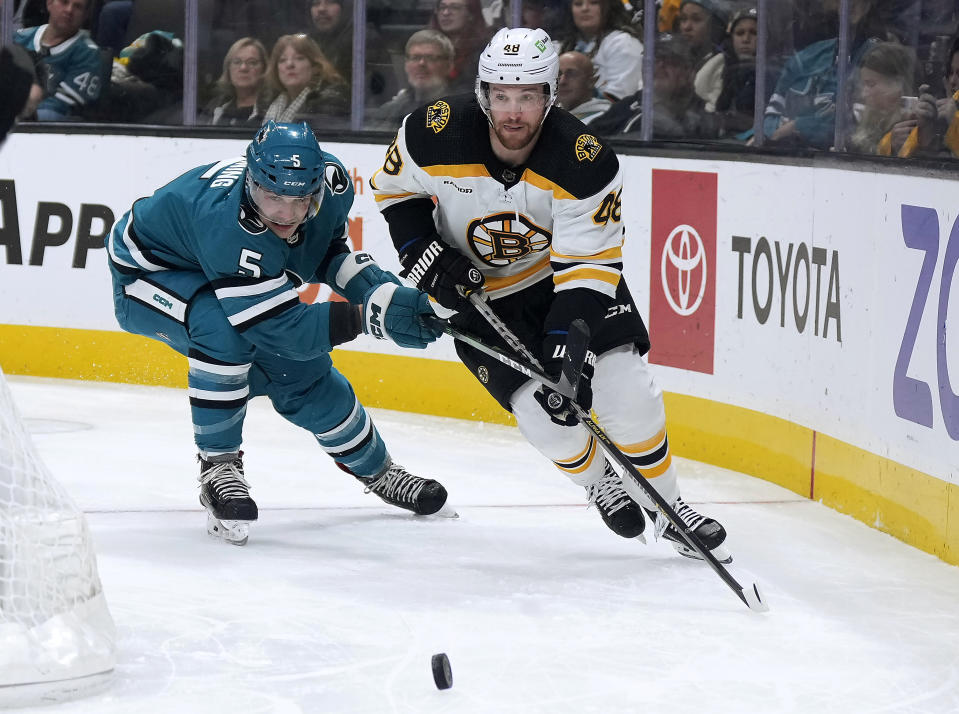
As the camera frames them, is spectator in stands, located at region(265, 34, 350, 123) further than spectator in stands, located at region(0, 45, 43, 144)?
Yes

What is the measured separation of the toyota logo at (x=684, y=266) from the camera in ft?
14.4

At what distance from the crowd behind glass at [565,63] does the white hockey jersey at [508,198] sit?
2.95ft

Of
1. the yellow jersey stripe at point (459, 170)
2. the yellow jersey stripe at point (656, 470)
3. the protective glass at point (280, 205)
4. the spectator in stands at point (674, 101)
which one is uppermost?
the spectator in stands at point (674, 101)

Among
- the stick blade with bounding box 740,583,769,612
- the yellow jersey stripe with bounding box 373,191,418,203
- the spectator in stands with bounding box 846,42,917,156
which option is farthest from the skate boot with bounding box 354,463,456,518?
the spectator in stands with bounding box 846,42,917,156

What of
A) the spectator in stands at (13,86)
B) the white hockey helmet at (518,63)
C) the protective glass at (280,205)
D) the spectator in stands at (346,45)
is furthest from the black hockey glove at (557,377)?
the spectator in stands at (346,45)

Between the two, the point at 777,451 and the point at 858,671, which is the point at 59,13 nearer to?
the point at 777,451

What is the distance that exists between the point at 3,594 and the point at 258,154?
45.9 inches

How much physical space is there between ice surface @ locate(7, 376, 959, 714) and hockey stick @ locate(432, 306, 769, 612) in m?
0.06

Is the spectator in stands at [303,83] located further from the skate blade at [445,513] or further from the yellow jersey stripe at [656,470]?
the yellow jersey stripe at [656,470]

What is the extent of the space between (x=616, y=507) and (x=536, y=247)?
612 mm

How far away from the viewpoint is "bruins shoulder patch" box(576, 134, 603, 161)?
3.00 metres

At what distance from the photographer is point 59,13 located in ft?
18.7

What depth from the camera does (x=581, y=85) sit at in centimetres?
486

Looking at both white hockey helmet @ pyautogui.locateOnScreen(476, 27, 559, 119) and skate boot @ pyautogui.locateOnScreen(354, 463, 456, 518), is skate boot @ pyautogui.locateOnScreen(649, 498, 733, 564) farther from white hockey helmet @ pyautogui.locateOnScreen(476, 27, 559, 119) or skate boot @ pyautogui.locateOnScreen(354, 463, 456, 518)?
white hockey helmet @ pyautogui.locateOnScreen(476, 27, 559, 119)
